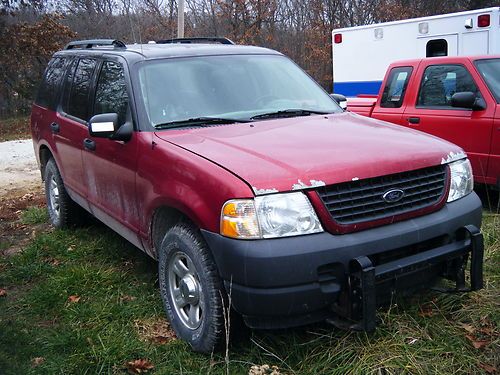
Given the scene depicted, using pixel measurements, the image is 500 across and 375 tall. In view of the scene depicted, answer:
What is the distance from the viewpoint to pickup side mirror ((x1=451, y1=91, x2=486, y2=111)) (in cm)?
596

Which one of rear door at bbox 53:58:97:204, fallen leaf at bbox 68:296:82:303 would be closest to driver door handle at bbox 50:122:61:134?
rear door at bbox 53:58:97:204

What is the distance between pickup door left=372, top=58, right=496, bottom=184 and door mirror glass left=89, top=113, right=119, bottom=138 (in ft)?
12.9

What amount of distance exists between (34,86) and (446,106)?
16031 mm

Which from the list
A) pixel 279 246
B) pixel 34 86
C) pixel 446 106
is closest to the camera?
pixel 279 246

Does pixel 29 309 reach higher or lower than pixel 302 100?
lower

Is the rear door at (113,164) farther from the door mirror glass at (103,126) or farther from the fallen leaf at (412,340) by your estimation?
the fallen leaf at (412,340)

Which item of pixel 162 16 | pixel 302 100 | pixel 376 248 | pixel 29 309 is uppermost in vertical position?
pixel 162 16

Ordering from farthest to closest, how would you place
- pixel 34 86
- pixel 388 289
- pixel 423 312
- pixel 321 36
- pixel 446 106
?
pixel 321 36
pixel 34 86
pixel 446 106
pixel 423 312
pixel 388 289

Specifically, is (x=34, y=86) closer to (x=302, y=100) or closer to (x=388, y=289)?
(x=302, y=100)

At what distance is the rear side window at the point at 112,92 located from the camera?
4.19 meters

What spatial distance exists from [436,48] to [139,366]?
8.82 metres

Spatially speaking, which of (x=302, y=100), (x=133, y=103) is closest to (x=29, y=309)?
(x=133, y=103)

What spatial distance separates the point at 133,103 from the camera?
4000 millimetres

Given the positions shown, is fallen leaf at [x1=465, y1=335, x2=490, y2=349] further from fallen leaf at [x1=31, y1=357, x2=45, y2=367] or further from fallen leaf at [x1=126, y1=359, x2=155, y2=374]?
fallen leaf at [x1=31, y1=357, x2=45, y2=367]
